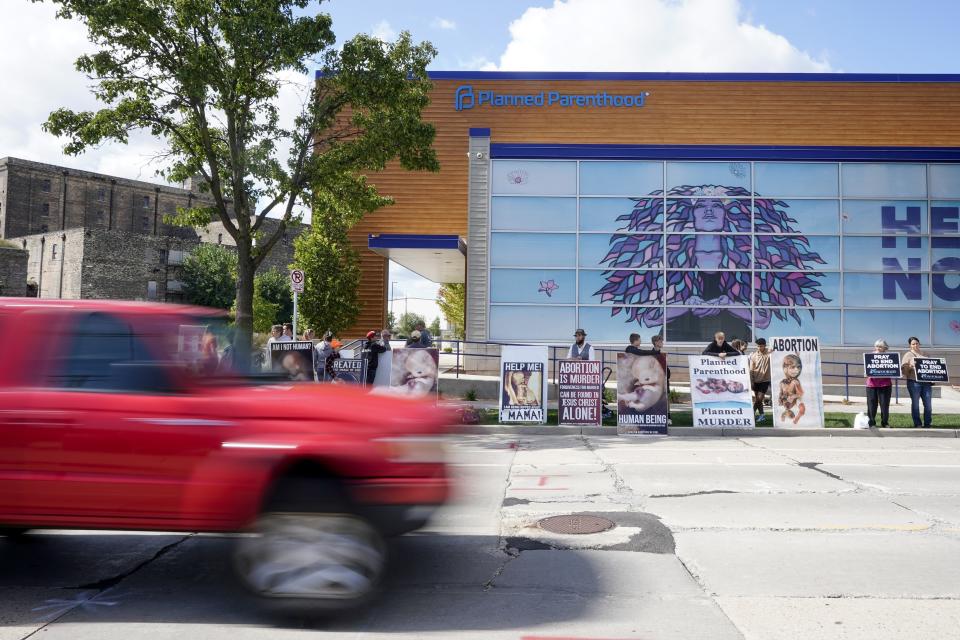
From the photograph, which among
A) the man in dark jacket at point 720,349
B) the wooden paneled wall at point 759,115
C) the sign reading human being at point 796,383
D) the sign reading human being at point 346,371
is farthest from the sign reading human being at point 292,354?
the wooden paneled wall at point 759,115

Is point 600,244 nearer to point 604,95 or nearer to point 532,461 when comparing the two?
point 604,95

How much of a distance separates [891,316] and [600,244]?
9305mm

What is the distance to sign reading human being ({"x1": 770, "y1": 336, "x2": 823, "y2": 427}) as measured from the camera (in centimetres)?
1423

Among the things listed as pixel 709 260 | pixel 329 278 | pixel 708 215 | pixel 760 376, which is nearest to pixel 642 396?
pixel 760 376

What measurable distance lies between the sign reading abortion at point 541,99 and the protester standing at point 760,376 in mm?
13929

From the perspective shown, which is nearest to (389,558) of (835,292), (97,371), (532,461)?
(97,371)

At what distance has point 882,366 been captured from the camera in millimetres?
14188

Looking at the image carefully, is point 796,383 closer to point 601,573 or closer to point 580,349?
point 580,349

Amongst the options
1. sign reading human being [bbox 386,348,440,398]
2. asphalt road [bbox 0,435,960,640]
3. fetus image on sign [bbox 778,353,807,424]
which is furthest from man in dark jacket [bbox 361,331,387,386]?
fetus image on sign [bbox 778,353,807,424]

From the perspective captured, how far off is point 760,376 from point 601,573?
35.9ft

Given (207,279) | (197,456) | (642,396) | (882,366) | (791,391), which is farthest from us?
(207,279)

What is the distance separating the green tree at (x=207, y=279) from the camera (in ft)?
213

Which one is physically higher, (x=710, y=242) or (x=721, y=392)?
(x=710, y=242)

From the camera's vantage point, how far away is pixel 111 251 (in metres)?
61.3
